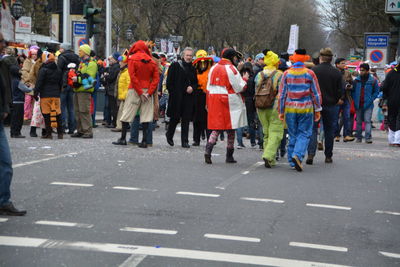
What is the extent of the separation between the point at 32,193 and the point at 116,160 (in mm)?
3740

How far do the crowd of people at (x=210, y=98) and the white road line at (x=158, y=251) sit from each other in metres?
1.27

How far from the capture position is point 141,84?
15383 mm

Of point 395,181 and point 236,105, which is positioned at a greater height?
point 236,105

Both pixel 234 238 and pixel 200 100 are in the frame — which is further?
pixel 200 100

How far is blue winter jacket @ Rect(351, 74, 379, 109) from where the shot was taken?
2002 centimetres

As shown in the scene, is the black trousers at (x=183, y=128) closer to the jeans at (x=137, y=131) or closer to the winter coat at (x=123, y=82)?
the jeans at (x=137, y=131)

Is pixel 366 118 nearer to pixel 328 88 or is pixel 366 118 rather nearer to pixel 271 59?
pixel 328 88

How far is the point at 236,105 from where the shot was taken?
13180mm

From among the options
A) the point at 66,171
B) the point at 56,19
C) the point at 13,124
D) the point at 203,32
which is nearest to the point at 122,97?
the point at 13,124

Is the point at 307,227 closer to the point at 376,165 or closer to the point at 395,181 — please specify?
the point at 395,181

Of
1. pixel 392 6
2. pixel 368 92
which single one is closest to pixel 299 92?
pixel 368 92

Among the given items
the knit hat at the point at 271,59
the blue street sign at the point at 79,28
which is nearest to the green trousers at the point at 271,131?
the knit hat at the point at 271,59

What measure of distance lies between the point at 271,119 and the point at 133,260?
7.36 meters

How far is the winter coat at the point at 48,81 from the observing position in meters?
16.6
